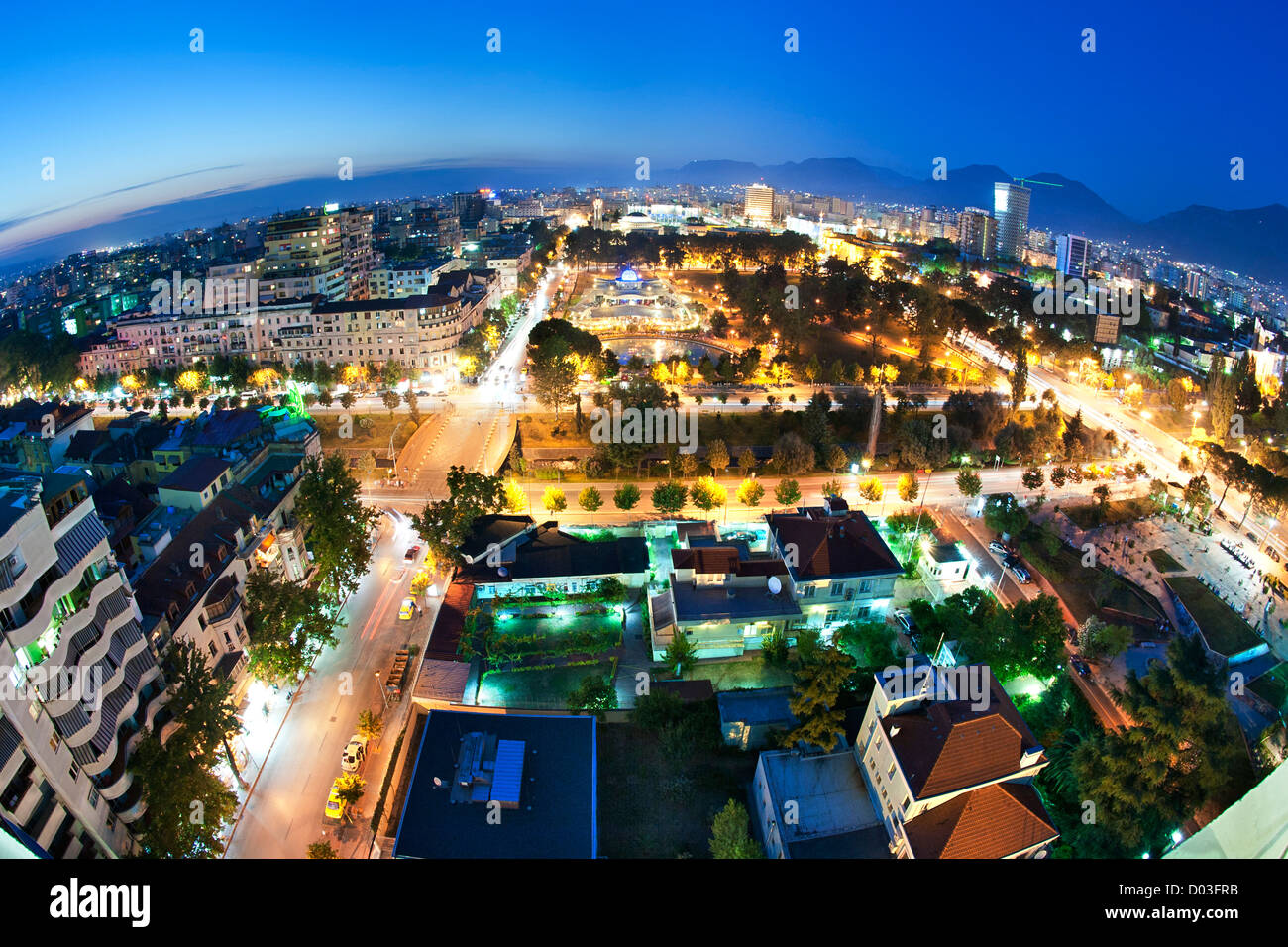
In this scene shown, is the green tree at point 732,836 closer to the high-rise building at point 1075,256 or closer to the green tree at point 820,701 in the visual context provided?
the green tree at point 820,701

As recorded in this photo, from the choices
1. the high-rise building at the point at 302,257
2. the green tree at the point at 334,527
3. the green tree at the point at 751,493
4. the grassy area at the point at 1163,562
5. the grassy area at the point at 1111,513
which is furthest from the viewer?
the high-rise building at the point at 302,257

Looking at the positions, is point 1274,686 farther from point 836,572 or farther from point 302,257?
point 302,257

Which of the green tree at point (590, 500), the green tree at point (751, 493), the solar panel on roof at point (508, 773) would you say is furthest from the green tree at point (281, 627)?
the green tree at point (751, 493)

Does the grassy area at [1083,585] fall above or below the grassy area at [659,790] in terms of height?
above

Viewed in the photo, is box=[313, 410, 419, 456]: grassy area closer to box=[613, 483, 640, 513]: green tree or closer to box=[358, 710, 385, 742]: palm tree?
box=[613, 483, 640, 513]: green tree

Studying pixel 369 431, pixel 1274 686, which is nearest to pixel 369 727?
pixel 369 431

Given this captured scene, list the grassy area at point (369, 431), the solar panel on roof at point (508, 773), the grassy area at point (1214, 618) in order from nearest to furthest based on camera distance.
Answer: the solar panel on roof at point (508, 773)
the grassy area at point (1214, 618)
the grassy area at point (369, 431)
